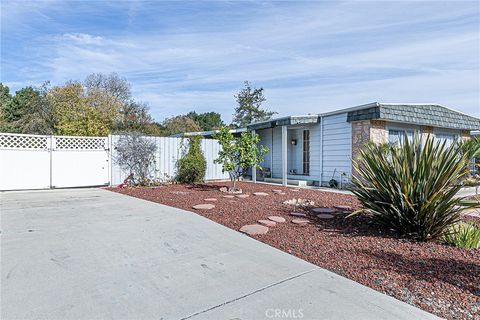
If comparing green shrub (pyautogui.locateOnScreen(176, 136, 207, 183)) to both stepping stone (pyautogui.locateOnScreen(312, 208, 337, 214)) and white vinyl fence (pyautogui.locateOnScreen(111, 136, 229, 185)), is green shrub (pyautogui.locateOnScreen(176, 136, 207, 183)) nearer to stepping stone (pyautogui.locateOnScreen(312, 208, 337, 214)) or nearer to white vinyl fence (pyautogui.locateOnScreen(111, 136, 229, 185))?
white vinyl fence (pyautogui.locateOnScreen(111, 136, 229, 185))

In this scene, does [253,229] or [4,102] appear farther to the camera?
[4,102]

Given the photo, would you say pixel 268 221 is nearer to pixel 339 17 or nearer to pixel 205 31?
pixel 339 17

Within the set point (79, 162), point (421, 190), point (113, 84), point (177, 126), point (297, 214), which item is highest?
point (113, 84)

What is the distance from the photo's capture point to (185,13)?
960 centimetres

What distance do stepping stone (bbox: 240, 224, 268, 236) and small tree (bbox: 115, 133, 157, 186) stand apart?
25.0ft

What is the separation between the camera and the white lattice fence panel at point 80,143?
10.6m

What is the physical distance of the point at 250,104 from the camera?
34.5m

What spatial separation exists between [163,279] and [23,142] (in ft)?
32.8

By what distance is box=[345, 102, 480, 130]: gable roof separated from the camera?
971 centimetres

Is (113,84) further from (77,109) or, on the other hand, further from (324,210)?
(324,210)

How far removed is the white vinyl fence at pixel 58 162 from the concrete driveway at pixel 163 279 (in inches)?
233

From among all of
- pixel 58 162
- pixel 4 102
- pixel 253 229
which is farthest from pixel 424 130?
pixel 4 102

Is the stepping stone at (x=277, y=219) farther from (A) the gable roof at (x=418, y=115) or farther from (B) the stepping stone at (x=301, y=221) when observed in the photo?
(A) the gable roof at (x=418, y=115)
